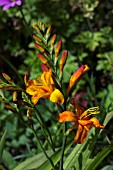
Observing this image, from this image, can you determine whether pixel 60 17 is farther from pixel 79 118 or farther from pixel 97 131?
pixel 79 118

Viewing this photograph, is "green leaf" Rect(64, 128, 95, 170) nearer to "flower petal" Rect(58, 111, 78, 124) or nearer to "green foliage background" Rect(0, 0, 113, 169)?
"flower petal" Rect(58, 111, 78, 124)

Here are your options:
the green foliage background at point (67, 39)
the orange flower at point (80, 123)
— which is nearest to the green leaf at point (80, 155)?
the orange flower at point (80, 123)

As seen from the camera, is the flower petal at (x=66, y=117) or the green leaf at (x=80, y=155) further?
the green leaf at (x=80, y=155)

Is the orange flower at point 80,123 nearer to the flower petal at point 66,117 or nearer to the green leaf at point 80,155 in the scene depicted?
the flower petal at point 66,117

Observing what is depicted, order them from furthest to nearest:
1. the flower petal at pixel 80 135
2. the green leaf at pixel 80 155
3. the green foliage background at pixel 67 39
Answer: the green foliage background at pixel 67 39, the green leaf at pixel 80 155, the flower petal at pixel 80 135

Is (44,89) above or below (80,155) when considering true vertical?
above

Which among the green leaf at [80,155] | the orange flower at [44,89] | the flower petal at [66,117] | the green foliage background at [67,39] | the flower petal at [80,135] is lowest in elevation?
the green leaf at [80,155]

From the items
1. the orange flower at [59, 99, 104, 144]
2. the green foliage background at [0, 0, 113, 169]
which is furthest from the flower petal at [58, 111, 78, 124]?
the green foliage background at [0, 0, 113, 169]

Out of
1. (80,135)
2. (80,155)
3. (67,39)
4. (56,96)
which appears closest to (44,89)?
(56,96)

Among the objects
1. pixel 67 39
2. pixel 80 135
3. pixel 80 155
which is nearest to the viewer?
pixel 80 135

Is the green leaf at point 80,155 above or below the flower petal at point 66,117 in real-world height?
below

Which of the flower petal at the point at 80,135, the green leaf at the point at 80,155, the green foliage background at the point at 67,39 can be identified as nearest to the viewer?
the flower petal at the point at 80,135

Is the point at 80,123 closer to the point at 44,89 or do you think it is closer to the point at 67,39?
the point at 44,89
